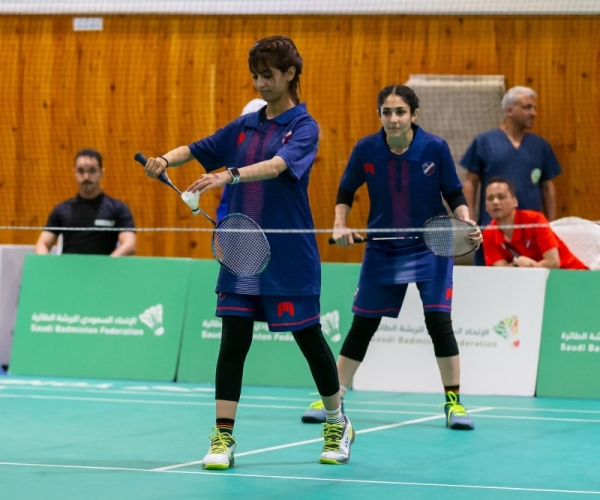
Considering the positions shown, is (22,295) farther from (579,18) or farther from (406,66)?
(579,18)

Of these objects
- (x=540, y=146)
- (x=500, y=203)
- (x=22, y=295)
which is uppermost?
(x=540, y=146)

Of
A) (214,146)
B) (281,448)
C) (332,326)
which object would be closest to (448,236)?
(281,448)

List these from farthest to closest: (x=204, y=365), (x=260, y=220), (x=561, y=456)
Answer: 1. (x=204, y=365)
2. (x=561, y=456)
3. (x=260, y=220)

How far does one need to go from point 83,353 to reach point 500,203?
344 cm

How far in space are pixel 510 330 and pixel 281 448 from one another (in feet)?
10.2

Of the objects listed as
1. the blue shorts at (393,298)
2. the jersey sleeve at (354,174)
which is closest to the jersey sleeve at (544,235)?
the blue shorts at (393,298)

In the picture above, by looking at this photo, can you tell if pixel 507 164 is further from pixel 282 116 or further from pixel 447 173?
pixel 282 116

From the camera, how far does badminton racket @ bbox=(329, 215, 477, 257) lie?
6223 mm

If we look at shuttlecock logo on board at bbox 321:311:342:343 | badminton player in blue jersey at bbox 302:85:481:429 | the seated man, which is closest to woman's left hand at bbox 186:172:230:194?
badminton player in blue jersey at bbox 302:85:481:429

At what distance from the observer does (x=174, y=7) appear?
11.8 m

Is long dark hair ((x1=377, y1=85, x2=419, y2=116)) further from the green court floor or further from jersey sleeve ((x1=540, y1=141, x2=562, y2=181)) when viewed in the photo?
jersey sleeve ((x1=540, y1=141, x2=562, y2=181))

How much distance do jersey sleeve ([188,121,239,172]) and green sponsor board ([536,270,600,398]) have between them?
3.82 metres

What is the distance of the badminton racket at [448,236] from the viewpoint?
6.22m

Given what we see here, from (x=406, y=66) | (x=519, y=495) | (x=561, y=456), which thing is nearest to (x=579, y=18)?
(x=406, y=66)
